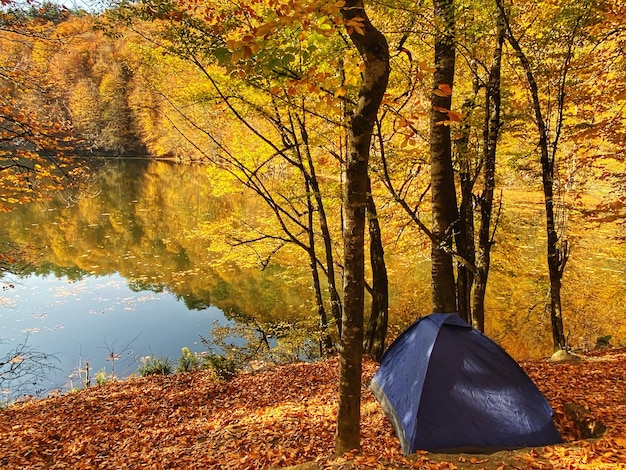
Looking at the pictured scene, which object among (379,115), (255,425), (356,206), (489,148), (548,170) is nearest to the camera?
(356,206)

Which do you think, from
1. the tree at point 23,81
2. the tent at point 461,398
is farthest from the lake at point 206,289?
the tent at point 461,398

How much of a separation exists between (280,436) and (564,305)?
46.5 feet

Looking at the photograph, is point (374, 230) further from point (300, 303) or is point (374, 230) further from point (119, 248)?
point (119, 248)

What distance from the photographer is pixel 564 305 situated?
52.1 ft

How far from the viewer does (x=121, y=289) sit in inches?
738

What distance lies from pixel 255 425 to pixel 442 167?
5.10m

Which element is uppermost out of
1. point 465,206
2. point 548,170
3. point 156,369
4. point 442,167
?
point 548,170

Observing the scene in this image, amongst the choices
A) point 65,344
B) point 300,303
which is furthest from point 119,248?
point 300,303

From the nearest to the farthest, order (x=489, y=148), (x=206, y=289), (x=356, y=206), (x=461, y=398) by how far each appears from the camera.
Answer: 1. (x=356, y=206)
2. (x=461, y=398)
3. (x=489, y=148)
4. (x=206, y=289)

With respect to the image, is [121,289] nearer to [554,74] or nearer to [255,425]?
[255,425]

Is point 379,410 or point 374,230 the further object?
point 374,230

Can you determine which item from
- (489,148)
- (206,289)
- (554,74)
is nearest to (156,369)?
(206,289)

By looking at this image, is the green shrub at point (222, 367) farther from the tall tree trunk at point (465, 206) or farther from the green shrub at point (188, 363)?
the tall tree trunk at point (465, 206)

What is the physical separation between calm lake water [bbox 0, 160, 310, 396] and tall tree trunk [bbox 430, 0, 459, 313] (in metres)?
8.17
